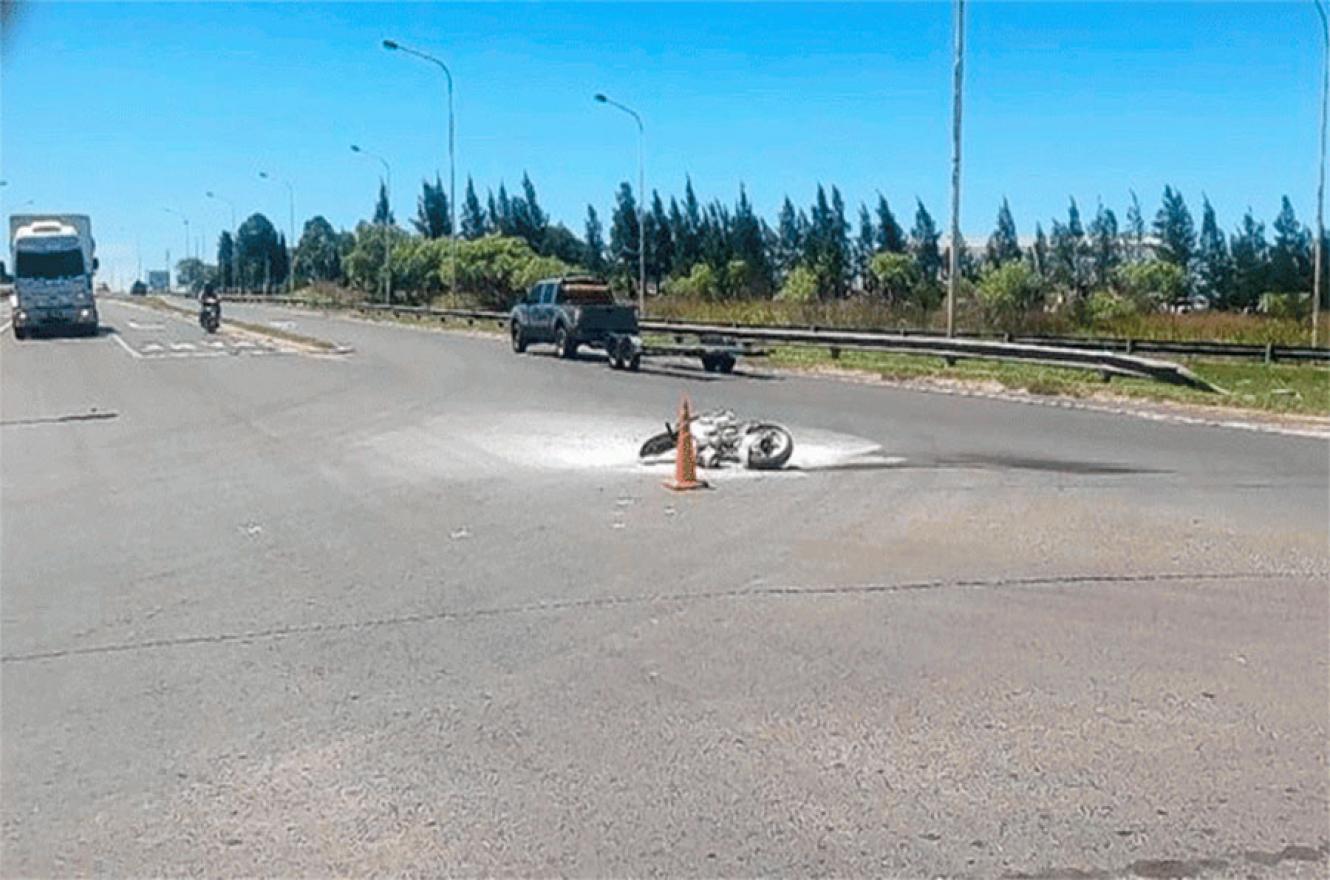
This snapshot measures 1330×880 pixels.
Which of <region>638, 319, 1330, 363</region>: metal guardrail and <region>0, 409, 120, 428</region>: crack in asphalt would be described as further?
<region>638, 319, 1330, 363</region>: metal guardrail

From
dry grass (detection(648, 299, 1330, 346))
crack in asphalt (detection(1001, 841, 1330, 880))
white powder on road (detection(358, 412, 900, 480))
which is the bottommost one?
crack in asphalt (detection(1001, 841, 1330, 880))

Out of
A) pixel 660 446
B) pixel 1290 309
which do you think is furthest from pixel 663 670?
pixel 1290 309

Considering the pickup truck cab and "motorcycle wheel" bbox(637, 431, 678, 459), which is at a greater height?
the pickup truck cab

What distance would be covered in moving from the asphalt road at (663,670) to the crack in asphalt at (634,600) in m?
0.03

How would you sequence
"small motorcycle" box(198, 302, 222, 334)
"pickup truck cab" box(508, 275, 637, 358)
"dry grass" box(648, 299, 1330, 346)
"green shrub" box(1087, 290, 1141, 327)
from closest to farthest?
"pickup truck cab" box(508, 275, 637, 358), "dry grass" box(648, 299, 1330, 346), "green shrub" box(1087, 290, 1141, 327), "small motorcycle" box(198, 302, 222, 334)

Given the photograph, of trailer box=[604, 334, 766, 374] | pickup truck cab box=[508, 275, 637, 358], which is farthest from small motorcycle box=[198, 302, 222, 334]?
trailer box=[604, 334, 766, 374]

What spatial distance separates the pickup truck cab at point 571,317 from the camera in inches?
1326

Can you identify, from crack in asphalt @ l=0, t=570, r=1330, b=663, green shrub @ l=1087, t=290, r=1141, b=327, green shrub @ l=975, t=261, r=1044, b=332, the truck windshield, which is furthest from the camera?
green shrub @ l=975, t=261, r=1044, b=332

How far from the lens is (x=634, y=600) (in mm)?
7953

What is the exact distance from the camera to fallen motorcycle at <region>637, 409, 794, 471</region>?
1410 cm

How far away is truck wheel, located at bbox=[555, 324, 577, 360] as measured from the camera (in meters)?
34.5

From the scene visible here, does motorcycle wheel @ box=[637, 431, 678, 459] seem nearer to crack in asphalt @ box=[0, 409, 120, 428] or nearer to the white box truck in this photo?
crack in asphalt @ box=[0, 409, 120, 428]

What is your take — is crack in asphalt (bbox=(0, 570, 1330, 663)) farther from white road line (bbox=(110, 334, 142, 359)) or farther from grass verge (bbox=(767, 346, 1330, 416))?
white road line (bbox=(110, 334, 142, 359))

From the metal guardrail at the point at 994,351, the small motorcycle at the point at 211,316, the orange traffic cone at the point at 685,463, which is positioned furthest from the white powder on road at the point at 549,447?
the small motorcycle at the point at 211,316
